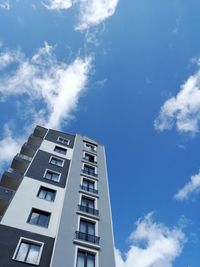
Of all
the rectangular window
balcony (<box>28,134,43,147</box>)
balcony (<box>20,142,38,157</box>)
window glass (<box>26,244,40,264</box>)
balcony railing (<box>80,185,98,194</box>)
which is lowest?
window glass (<box>26,244,40,264</box>)

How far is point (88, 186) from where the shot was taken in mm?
25797

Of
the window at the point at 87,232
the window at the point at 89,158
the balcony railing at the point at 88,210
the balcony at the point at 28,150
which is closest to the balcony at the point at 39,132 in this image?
the balcony at the point at 28,150

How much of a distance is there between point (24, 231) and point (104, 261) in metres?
6.27

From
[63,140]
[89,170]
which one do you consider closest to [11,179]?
[89,170]

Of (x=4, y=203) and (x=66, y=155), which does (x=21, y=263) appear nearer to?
(x=4, y=203)

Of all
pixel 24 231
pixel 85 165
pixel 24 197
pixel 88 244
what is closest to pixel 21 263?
pixel 24 231

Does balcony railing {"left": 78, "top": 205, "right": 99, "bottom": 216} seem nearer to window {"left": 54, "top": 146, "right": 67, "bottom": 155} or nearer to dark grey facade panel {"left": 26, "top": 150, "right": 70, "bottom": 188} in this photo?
dark grey facade panel {"left": 26, "top": 150, "right": 70, "bottom": 188}

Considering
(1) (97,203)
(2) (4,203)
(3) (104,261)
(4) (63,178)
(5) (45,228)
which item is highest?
(4) (63,178)

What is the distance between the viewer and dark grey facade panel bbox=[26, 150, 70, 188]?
2426cm

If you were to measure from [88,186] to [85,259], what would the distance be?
9350 mm

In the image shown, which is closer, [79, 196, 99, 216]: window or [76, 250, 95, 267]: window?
[76, 250, 95, 267]: window

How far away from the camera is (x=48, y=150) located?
30.3 meters

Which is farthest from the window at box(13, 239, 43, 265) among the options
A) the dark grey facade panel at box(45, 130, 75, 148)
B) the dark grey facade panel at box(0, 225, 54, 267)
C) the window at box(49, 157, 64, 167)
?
the dark grey facade panel at box(45, 130, 75, 148)

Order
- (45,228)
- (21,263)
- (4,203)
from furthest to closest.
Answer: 1. (4,203)
2. (45,228)
3. (21,263)
